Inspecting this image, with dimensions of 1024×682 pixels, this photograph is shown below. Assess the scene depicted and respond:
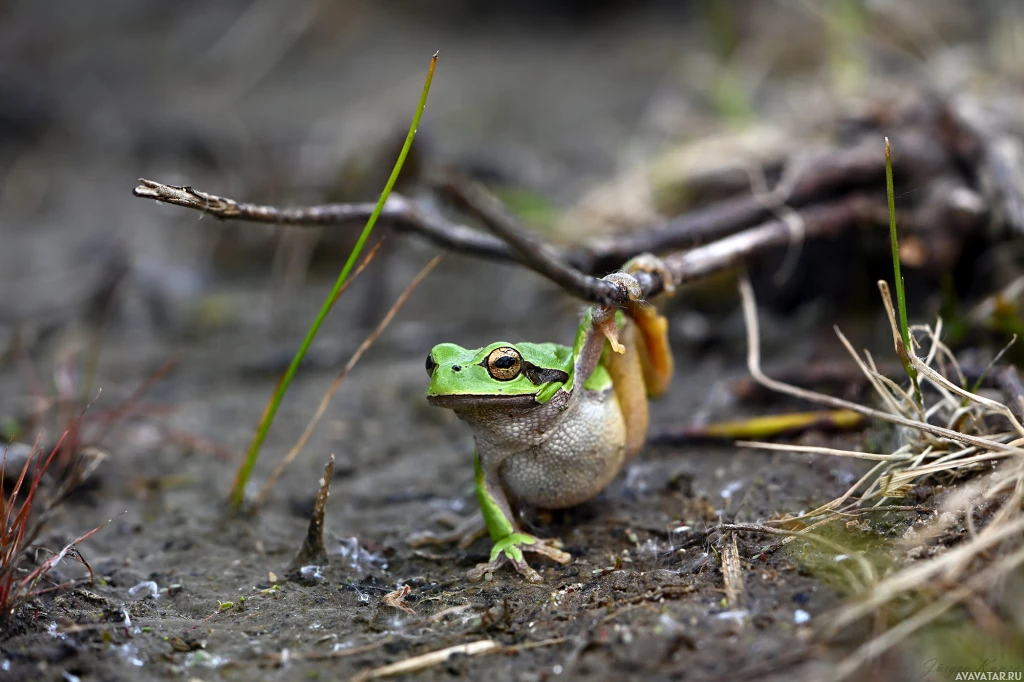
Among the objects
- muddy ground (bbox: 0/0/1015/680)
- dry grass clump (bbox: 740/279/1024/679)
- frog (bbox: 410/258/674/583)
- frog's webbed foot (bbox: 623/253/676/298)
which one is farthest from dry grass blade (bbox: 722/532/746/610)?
frog's webbed foot (bbox: 623/253/676/298)

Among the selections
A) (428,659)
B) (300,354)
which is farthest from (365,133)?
(428,659)

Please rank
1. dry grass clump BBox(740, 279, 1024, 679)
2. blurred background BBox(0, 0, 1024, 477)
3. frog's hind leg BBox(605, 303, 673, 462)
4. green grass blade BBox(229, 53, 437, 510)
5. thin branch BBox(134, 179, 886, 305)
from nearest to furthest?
1. dry grass clump BBox(740, 279, 1024, 679)
2. thin branch BBox(134, 179, 886, 305)
3. green grass blade BBox(229, 53, 437, 510)
4. frog's hind leg BBox(605, 303, 673, 462)
5. blurred background BBox(0, 0, 1024, 477)

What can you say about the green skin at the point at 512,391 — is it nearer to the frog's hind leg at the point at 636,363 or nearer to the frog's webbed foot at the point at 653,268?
the frog's hind leg at the point at 636,363

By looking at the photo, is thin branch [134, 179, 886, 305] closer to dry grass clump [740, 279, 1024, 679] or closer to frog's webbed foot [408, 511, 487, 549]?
dry grass clump [740, 279, 1024, 679]

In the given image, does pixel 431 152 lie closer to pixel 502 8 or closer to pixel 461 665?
pixel 461 665

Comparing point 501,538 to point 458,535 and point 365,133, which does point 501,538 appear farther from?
point 365,133

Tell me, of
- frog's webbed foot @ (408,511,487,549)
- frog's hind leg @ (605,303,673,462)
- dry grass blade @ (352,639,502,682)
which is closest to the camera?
dry grass blade @ (352,639,502,682)

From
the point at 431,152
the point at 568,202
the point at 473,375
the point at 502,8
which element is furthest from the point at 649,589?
the point at 502,8
